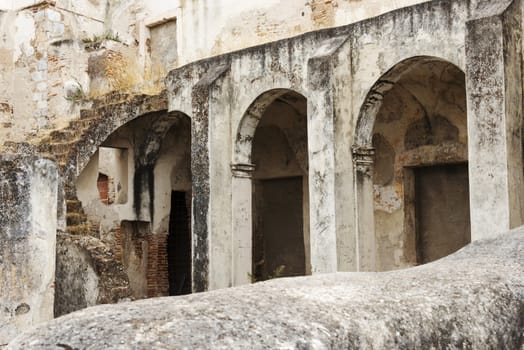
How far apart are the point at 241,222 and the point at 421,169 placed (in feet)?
10.6

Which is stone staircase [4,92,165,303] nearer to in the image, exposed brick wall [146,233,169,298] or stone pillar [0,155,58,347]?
stone pillar [0,155,58,347]

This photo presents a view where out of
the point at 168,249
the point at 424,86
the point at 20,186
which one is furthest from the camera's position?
the point at 168,249

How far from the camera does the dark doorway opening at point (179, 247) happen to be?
48.6 feet

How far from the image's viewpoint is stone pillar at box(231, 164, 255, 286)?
10.6 metres

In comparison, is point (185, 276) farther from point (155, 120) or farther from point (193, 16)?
point (193, 16)

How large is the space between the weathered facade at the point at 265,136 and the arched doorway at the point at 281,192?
0.04 m

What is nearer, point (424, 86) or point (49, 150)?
point (424, 86)

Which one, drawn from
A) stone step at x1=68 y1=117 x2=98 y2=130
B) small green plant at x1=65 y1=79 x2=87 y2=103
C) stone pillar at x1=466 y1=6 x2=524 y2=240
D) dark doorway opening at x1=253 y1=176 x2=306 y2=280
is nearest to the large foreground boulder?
stone pillar at x1=466 y1=6 x2=524 y2=240

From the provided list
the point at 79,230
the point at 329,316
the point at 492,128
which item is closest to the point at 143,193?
the point at 79,230

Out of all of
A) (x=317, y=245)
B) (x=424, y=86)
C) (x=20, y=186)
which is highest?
(x=424, y=86)

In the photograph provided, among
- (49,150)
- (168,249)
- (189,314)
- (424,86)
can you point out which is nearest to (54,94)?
(49,150)

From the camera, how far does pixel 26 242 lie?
23.5 ft

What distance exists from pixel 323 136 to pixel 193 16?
761 centimetres

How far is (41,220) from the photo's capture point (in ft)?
24.1
